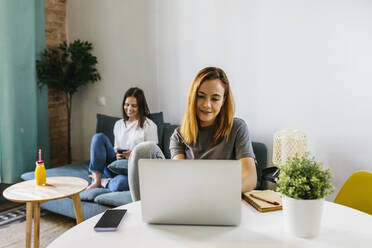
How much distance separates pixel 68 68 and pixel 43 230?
5.56 ft

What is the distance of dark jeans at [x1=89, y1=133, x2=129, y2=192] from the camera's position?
2697mm

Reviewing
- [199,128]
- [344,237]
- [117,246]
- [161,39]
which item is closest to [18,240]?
[199,128]

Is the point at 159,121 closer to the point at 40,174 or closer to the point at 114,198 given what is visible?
the point at 114,198

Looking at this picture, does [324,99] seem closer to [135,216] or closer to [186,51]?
[186,51]

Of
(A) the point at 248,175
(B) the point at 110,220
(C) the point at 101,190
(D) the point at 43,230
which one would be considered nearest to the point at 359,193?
(A) the point at 248,175

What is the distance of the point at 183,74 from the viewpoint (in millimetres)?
3234

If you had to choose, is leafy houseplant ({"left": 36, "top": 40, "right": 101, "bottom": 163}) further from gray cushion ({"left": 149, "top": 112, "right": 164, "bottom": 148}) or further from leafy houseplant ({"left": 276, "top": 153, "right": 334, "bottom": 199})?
leafy houseplant ({"left": 276, "top": 153, "right": 334, "bottom": 199})

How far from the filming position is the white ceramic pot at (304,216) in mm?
1048

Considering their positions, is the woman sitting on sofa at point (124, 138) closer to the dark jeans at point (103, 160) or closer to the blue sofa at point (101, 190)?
the dark jeans at point (103, 160)

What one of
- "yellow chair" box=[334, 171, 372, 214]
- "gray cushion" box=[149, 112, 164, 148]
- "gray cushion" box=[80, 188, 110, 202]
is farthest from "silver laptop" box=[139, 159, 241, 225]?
"gray cushion" box=[149, 112, 164, 148]

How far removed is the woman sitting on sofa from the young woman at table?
1.11 m

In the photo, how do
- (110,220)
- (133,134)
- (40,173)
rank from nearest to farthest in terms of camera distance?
(110,220)
(40,173)
(133,134)

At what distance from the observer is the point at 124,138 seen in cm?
307

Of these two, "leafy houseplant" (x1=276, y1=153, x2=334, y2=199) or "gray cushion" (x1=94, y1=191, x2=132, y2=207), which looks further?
"gray cushion" (x1=94, y1=191, x2=132, y2=207)
